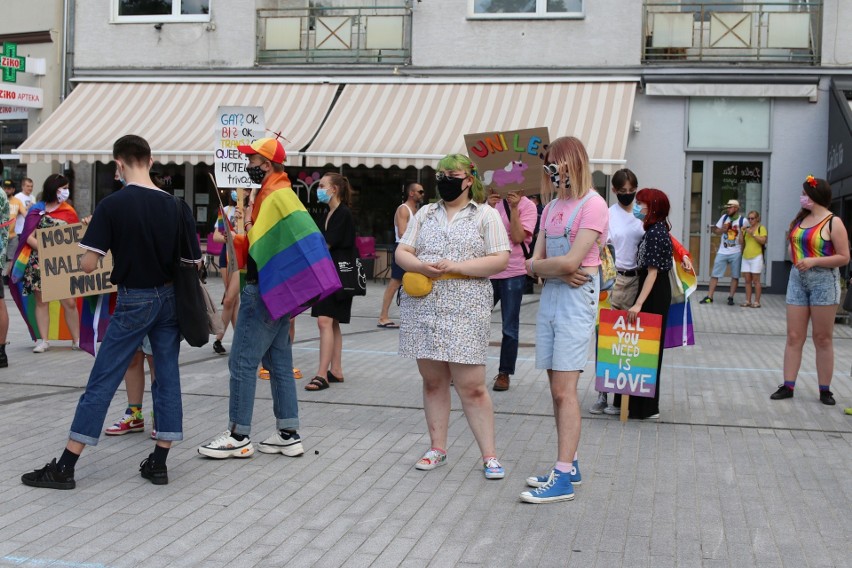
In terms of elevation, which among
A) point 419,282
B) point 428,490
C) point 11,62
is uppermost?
point 11,62

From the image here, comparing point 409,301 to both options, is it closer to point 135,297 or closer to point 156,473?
point 135,297

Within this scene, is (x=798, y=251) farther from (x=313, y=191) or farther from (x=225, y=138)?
(x=313, y=191)

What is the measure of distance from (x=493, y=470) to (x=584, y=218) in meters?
1.49

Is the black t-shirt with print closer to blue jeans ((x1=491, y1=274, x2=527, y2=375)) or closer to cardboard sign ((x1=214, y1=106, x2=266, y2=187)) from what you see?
blue jeans ((x1=491, y1=274, x2=527, y2=375))

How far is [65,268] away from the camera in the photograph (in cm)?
865

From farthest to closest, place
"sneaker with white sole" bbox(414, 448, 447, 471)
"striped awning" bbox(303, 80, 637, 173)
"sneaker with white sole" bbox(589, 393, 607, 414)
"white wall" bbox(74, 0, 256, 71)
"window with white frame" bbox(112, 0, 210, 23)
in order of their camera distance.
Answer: "window with white frame" bbox(112, 0, 210, 23) → "white wall" bbox(74, 0, 256, 71) → "striped awning" bbox(303, 80, 637, 173) → "sneaker with white sole" bbox(589, 393, 607, 414) → "sneaker with white sole" bbox(414, 448, 447, 471)

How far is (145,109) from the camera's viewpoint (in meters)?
20.7

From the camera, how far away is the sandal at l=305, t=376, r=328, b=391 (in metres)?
8.66

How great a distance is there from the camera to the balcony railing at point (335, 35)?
20766 millimetres

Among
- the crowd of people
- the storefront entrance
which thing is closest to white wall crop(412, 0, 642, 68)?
the storefront entrance

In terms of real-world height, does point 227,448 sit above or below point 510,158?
below

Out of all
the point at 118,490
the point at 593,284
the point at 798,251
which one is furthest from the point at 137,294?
the point at 798,251

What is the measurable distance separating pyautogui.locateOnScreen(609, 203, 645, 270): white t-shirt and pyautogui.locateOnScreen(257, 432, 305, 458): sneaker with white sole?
2847mm

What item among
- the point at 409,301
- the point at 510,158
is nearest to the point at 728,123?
the point at 510,158
